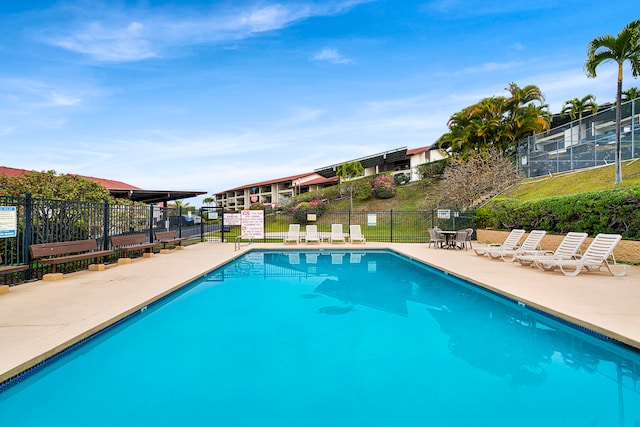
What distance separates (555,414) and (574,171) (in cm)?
1962

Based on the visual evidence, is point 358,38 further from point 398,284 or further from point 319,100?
point 398,284

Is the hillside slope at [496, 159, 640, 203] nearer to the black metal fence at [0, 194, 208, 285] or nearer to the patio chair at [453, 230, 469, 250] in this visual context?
the patio chair at [453, 230, 469, 250]

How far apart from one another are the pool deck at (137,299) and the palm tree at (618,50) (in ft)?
27.3

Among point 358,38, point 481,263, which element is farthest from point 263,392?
point 358,38

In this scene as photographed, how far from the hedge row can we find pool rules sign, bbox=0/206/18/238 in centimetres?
1444

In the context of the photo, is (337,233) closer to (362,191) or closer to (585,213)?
(585,213)

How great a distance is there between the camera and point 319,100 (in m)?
17.9

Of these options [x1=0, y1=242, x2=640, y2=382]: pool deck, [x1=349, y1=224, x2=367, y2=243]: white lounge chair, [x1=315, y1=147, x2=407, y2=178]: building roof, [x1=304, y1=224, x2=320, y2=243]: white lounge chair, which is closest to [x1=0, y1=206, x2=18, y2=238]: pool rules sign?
[x1=0, y1=242, x2=640, y2=382]: pool deck

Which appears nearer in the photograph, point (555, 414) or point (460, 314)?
point (555, 414)

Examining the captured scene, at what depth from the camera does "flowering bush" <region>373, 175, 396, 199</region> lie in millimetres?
34625

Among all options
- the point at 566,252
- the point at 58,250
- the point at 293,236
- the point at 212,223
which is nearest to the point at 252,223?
the point at 293,236

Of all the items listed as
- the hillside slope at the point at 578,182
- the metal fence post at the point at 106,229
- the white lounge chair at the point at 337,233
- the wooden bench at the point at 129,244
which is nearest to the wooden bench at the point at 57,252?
the metal fence post at the point at 106,229

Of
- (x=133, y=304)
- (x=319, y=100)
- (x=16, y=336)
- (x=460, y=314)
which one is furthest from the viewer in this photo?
(x=319, y=100)

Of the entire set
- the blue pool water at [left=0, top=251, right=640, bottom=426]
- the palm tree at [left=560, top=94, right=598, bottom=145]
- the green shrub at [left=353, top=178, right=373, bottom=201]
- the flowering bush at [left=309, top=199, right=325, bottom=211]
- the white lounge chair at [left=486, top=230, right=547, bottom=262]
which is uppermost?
the palm tree at [left=560, top=94, right=598, bottom=145]
